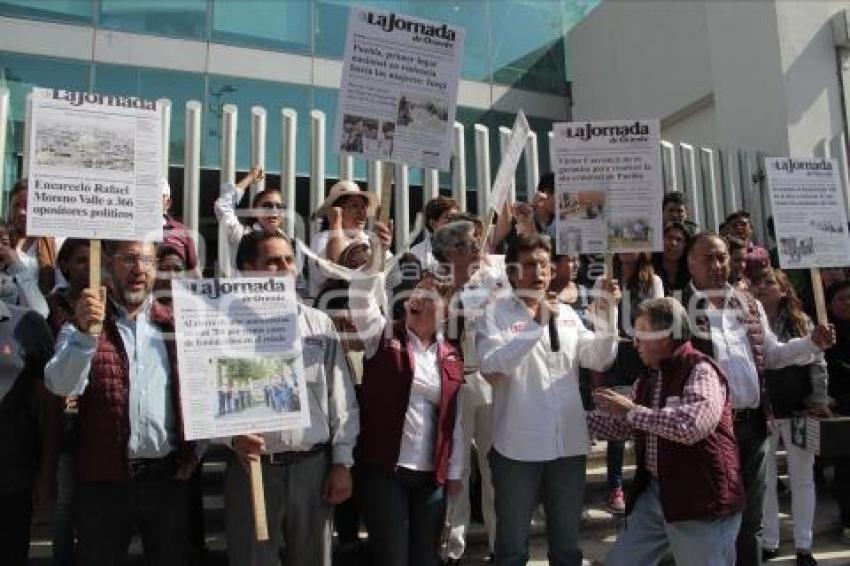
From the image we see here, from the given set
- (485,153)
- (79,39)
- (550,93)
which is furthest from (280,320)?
(550,93)

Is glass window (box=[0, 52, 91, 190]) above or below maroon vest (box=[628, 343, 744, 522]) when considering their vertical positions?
above

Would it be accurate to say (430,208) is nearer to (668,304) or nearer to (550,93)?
(668,304)

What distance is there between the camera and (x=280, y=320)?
9.81 ft

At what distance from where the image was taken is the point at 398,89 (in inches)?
161

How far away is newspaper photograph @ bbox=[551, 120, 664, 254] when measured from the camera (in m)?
4.01

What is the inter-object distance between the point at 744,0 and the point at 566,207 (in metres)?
9.94

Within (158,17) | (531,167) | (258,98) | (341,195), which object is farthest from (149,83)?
(341,195)

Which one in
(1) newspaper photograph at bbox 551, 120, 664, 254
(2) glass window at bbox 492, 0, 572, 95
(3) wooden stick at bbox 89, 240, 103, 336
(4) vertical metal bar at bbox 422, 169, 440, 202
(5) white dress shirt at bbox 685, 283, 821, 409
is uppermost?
(2) glass window at bbox 492, 0, 572, 95

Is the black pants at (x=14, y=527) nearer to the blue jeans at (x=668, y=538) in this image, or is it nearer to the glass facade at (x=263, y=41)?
the blue jeans at (x=668, y=538)

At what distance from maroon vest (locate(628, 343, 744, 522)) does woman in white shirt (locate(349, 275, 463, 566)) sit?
36.7 inches

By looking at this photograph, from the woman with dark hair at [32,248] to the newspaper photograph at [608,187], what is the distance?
2.80 meters

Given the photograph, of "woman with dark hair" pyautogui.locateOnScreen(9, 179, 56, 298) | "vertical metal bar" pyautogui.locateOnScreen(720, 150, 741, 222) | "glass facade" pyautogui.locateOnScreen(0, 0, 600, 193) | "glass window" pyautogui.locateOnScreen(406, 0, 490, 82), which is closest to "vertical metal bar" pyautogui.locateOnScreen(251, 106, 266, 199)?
"glass facade" pyautogui.locateOnScreen(0, 0, 600, 193)

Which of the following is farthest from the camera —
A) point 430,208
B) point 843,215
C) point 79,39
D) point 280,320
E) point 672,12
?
point 672,12

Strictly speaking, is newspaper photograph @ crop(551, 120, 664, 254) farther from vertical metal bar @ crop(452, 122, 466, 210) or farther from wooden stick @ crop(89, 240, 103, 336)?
vertical metal bar @ crop(452, 122, 466, 210)
